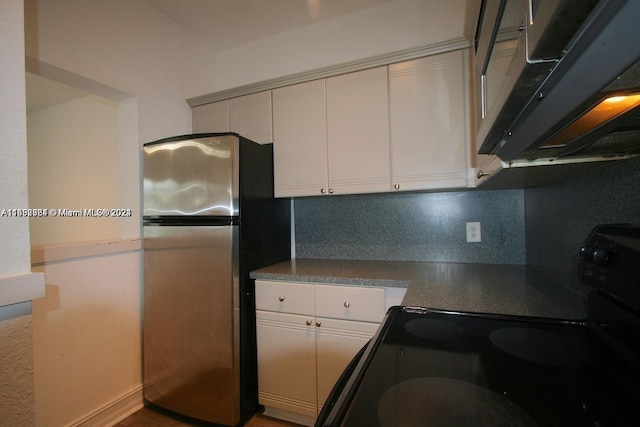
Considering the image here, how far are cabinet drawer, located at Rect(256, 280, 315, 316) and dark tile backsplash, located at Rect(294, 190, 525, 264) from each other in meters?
0.55

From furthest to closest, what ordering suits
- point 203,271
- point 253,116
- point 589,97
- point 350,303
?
point 253,116, point 203,271, point 350,303, point 589,97

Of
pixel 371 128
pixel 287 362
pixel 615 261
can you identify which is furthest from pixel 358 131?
pixel 287 362

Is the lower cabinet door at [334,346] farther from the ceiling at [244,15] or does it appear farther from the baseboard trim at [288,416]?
the ceiling at [244,15]

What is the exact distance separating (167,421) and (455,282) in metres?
1.85

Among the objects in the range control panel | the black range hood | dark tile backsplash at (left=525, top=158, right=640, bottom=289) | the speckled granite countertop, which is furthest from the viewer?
the speckled granite countertop

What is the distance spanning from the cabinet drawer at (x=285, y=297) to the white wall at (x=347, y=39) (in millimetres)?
1600

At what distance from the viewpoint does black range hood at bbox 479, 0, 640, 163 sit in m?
0.25

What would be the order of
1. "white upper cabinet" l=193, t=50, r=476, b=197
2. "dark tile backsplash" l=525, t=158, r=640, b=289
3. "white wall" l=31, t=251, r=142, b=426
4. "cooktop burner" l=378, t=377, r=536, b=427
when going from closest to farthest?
"cooktop burner" l=378, t=377, r=536, b=427, "dark tile backsplash" l=525, t=158, r=640, b=289, "white wall" l=31, t=251, r=142, b=426, "white upper cabinet" l=193, t=50, r=476, b=197

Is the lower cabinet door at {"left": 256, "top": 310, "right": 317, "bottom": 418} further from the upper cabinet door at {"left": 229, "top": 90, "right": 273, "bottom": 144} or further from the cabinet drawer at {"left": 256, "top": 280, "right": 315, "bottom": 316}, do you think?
the upper cabinet door at {"left": 229, "top": 90, "right": 273, "bottom": 144}

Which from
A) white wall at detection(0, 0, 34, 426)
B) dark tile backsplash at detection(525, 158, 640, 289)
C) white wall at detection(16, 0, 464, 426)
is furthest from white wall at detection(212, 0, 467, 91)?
white wall at detection(0, 0, 34, 426)

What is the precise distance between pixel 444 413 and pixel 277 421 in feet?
5.05

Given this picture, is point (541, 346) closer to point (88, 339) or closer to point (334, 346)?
point (334, 346)

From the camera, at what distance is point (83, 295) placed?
1.58 metres

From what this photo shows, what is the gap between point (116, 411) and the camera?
5.55 ft
